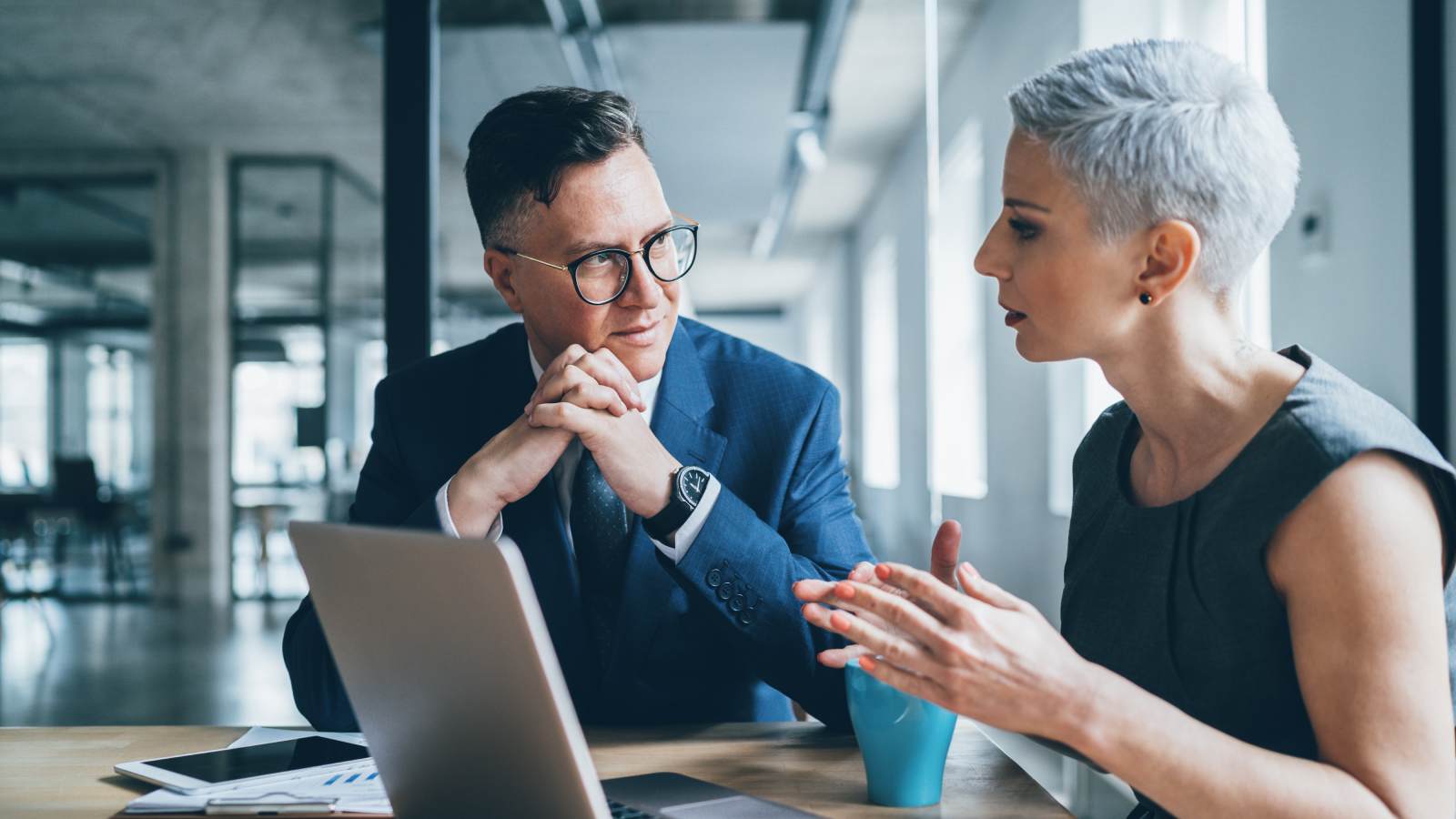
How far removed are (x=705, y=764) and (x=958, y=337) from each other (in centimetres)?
544

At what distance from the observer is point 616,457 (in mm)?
1336

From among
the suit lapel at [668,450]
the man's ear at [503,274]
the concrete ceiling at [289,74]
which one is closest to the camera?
the suit lapel at [668,450]

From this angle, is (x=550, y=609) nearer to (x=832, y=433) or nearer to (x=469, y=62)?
(x=832, y=433)

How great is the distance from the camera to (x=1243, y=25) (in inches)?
115

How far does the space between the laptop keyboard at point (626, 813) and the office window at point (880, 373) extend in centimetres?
718

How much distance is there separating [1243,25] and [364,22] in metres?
2.29

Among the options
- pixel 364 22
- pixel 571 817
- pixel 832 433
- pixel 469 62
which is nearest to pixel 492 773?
pixel 571 817

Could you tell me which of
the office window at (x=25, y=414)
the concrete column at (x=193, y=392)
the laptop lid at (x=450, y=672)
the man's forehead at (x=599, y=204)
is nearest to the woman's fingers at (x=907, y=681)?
the laptop lid at (x=450, y=672)

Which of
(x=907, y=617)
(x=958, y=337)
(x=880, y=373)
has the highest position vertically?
(x=958, y=337)

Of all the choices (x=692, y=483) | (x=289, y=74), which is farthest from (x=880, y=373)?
(x=692, y=483)

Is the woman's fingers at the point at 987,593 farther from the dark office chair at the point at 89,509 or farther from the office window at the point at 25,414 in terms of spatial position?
the dark office chair at the point at 89,509

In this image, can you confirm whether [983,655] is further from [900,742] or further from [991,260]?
[991,260]

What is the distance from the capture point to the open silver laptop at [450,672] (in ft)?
2.25

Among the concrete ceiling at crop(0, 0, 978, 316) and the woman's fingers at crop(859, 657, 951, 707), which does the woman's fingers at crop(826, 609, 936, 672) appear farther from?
the concrete ceiling at crop(0, 0, 978, 316)
